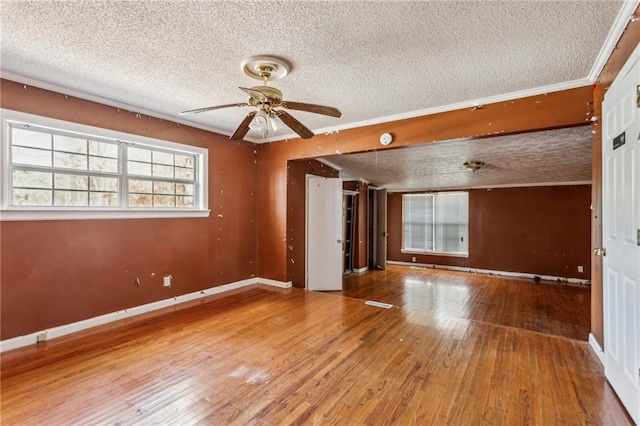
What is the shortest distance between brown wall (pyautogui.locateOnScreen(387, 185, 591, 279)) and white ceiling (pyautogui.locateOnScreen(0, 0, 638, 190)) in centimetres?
526

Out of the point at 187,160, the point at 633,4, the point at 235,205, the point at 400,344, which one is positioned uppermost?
the point at 633,4

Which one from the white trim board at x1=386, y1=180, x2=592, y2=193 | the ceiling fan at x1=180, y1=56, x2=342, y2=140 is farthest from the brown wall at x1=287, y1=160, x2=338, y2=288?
the white trim board at x1=386, y1=180, x2=592, y2=193

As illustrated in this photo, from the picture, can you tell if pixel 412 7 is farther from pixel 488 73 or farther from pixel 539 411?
pixel 539 411

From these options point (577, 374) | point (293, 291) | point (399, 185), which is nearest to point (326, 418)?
point (577, 374)

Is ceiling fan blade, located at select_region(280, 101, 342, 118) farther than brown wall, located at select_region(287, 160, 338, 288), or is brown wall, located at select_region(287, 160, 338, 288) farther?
brown wall, located at select_region(287, 160, 338, 288)

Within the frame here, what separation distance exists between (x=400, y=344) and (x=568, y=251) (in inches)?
250

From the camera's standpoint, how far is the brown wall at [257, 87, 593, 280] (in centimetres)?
280

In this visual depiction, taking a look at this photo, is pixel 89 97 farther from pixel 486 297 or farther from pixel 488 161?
pixel 486 297

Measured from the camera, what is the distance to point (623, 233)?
1813 millimetres

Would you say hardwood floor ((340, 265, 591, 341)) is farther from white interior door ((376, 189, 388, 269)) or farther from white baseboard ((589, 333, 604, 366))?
white baseboard ((589, 333, 604, 366))

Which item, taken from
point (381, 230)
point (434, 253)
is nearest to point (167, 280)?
point (381, 230)

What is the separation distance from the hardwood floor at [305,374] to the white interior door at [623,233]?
0.26 metres

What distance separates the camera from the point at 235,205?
4.68 metres

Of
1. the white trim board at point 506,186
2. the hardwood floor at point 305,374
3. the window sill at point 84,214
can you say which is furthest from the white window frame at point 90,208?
the white trim board at point 506,186
